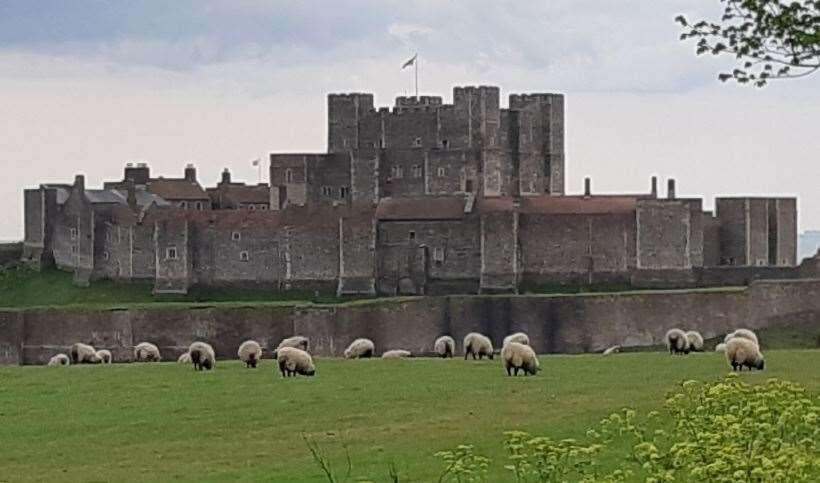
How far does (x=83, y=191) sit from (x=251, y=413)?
2206 inches

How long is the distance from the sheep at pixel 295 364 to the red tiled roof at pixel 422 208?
41.1 metres

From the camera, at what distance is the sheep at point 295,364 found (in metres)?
30.4

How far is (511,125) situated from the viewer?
83812 mm

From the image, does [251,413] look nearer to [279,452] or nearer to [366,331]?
[279,452]

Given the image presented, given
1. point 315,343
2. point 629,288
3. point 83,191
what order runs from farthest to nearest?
point 83,191 < point 629,288 < point 315,343

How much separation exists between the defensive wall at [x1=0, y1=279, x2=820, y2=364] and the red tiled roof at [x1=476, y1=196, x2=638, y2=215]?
42.5ft

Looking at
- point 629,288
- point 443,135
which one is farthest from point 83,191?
point 629,288

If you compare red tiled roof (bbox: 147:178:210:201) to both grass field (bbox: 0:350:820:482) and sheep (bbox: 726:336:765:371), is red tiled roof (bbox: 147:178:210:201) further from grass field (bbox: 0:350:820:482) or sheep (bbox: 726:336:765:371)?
sheep (bbox: 726:336:765:371)

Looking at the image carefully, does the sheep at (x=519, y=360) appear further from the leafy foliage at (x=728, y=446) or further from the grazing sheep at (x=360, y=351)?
the leafy foliage at (x=728, y=446)

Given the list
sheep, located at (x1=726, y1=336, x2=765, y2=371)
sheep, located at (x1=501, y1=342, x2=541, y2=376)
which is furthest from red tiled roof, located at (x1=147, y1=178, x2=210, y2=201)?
sheep, located at (x1=726, y1=336, x2=765, y2=371)

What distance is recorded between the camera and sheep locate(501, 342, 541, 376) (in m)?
29.5

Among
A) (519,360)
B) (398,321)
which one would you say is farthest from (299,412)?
(398,321)

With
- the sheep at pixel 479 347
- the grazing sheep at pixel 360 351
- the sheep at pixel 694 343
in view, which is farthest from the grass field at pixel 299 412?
the grazing sheep at pixel 360 351

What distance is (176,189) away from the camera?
90.2m
